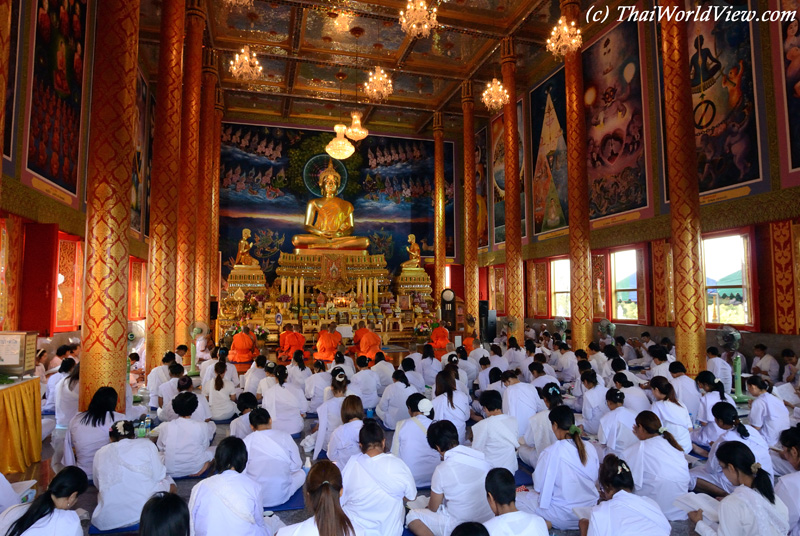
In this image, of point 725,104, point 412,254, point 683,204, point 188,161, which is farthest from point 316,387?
point 412,254

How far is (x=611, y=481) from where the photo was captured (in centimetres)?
237

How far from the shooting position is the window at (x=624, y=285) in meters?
11.4

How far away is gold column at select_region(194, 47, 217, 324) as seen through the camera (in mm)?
12477

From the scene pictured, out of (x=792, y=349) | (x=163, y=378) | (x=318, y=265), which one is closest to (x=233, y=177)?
(x=318, y=265)

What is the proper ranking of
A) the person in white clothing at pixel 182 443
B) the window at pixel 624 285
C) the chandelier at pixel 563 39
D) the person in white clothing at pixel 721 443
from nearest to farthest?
1. the person in white clothing at pixel 721 443
2. the person in white clothing at pixel 182 443
3. the chandelier at pixel 563 39
4. the window at pixel 624 285

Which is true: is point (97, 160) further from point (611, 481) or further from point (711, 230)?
point (711, 230)

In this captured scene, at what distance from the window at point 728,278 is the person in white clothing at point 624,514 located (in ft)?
26.8

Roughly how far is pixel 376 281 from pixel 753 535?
1286 cm

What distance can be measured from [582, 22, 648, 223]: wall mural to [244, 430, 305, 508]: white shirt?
9.98 m

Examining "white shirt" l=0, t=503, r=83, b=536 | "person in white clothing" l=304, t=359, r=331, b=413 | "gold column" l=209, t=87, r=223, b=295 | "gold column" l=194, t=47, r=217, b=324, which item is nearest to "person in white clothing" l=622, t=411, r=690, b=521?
"white shirt" l=0, t=503, r=83, b=536

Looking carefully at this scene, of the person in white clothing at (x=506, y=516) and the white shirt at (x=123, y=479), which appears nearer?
the person in white clothing at (x=506, y=516)

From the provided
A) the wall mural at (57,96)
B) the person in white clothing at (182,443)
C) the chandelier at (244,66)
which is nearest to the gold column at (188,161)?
the chandelier at (244,66)

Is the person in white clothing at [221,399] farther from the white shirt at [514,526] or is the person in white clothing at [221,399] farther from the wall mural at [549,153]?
the wall mural at [549,153]

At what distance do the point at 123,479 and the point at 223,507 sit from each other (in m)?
1.13
